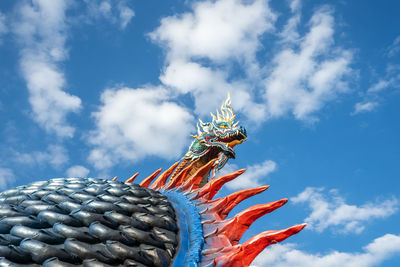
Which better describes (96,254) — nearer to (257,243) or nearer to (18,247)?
(18,247)

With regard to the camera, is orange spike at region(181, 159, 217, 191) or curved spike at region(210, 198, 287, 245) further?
orange spike at region(181, 159, 217, 191)

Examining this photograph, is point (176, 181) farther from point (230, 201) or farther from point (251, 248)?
point (251, 248)

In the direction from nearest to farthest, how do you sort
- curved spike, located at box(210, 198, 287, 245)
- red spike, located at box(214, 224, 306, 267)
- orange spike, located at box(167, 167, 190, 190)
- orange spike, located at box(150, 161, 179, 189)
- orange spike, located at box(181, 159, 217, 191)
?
red spike, located at box(214, 224, 306, 267) < curved spike, located at box(210, 198, 287, 245) < orange spike, located at box(181, 159, 217, 191) < orange spike, located at box(167, 167, 190, 190) < orange spike, located at box(150, 161, 179, 189)

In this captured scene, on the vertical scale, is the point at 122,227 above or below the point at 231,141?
below

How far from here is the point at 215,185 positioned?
15.1 ft

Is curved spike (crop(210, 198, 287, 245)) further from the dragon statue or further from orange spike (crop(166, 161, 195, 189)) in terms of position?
orange spike (crop(166, 161, 195, 189))

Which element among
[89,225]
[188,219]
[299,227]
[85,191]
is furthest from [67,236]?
[299,227]

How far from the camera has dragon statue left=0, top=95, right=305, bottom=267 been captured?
3070 millimetres

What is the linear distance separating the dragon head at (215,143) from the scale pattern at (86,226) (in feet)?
6.77

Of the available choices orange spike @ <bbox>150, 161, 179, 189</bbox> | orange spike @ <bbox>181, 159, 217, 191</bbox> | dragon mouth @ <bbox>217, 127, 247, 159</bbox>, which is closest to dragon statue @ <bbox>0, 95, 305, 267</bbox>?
orange spike @ <bbox>181, 159, 217, 191</bbox>

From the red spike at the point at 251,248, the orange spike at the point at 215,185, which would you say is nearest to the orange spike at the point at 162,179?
the orange spike at the point at 215,185

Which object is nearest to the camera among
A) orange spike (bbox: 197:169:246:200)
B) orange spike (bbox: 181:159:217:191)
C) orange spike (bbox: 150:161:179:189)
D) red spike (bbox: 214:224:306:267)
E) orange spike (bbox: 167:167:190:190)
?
red spike (bbox: 214:224:306:267)

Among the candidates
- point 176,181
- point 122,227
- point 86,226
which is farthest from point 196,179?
point 86,226

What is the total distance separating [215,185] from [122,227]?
1.44 m
